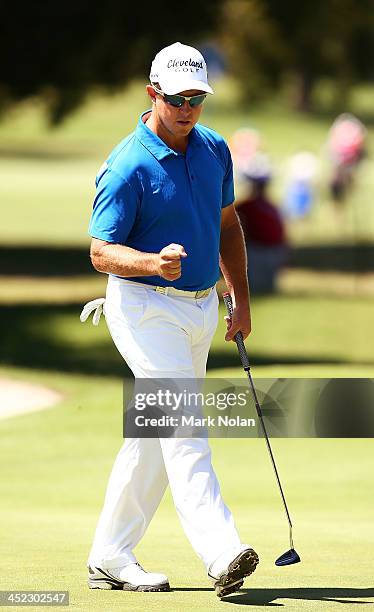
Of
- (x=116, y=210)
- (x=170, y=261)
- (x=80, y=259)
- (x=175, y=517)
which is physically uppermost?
(x=80, y=259)

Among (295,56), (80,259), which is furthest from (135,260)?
(295,56)

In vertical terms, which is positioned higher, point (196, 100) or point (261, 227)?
point (261, 227)

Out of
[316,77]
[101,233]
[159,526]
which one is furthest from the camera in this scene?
[316,77]

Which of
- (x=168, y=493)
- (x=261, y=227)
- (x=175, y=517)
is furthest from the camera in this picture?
(x=261, y=227)

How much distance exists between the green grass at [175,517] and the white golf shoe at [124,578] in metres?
0.06

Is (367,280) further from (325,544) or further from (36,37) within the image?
(325,544)

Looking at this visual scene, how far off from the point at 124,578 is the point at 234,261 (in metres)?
1.37

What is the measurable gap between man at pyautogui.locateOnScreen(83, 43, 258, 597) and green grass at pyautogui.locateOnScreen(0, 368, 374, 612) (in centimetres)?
24

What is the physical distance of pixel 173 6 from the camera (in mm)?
25203

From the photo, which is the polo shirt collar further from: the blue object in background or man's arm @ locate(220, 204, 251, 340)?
the blue object in background

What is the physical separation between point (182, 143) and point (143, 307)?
0.67 metres

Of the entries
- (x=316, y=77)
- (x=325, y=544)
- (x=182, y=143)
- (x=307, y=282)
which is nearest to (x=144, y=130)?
(x=182, y=143)

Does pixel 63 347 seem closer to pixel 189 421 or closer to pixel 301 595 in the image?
pixel 189 421

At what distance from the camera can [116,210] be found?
19.8 feet
